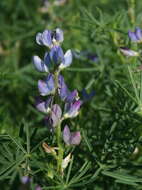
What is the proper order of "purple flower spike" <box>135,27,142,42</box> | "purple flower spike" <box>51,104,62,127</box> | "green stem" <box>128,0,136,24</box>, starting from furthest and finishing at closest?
"green stem" <box>128,0,136,24</box>
"purple flower spike" <box>135,27,142,42</box>
"purple flower spike" <box>51,104,62,127</box>

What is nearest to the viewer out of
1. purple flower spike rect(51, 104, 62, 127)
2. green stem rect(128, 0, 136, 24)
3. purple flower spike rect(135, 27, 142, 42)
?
purple flower spike rect(51, 104, 62, 127)

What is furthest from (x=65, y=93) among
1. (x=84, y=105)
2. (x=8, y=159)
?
(x=84, y=105)

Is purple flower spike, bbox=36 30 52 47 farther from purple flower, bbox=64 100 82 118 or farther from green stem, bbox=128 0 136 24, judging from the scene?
green stem, bbox=128 0 136 24

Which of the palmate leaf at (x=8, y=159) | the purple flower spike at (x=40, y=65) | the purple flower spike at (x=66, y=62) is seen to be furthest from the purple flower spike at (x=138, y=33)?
the palmate leaf at (x=8, y=159)

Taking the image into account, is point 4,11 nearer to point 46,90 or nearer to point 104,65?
point 104,65

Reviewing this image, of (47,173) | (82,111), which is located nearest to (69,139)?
(47,173)

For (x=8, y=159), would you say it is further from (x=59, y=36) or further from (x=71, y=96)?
(x=59, y=36)

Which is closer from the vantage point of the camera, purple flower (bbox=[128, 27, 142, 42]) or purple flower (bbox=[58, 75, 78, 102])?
purple flower (bbox=[58, 75, 78, 102])

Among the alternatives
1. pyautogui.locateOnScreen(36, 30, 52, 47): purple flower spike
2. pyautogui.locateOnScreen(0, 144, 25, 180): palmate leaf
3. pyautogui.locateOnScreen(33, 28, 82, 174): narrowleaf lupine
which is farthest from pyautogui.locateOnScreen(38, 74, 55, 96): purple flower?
pyautogui.locateOnScreen(0, 144, 25, 180): palmate leaf

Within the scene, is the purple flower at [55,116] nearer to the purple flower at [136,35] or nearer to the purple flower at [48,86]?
the purple flower at [48,86]
